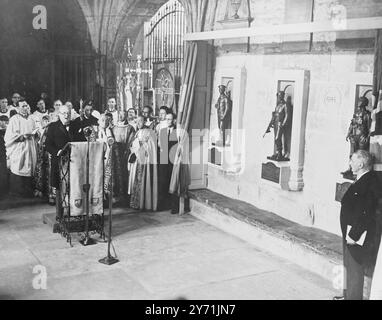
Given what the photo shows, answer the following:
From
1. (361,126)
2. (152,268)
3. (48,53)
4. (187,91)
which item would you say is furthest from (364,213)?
(48,53)

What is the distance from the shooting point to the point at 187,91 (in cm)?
867

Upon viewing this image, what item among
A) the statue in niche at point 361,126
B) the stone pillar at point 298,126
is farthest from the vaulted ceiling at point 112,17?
the statue in niche at point 361,126

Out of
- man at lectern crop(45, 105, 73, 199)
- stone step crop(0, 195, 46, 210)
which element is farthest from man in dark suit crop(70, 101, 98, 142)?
stone step crop(0, 195, 46, 210)

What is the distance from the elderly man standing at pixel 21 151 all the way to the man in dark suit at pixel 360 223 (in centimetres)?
602

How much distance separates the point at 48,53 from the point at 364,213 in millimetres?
8957

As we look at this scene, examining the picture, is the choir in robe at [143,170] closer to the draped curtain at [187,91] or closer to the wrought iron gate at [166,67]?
the draped curtain at [187,91]

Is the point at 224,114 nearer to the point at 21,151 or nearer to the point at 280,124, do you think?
the point at 280,124

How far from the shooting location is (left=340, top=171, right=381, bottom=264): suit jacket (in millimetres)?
5133

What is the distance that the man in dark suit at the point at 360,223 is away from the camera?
5.14 m

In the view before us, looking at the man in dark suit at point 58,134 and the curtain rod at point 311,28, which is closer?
the curtain rod at point 311,28

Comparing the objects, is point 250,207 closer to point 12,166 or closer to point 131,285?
point 131,285

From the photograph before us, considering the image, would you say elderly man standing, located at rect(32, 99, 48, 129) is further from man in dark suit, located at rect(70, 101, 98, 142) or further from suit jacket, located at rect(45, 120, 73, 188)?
suit jacket, located at rect(45, 120, 73, 188)

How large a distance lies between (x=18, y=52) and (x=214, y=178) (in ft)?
19.5
